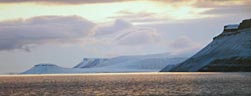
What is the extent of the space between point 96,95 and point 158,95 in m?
13.8

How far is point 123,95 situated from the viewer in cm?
11894

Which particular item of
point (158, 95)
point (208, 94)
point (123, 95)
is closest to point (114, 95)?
point (123, 95)

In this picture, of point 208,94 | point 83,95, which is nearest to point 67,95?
point 83,95

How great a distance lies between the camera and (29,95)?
129750mm

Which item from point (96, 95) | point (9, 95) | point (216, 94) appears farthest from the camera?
point (9, 95)

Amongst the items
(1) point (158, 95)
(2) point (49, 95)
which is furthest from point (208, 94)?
(2) point (49, 95)

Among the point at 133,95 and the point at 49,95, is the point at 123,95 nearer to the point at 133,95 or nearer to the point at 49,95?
the point at 133,95

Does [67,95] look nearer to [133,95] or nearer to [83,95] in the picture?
[83,95]

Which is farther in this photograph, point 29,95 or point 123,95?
point 29,95

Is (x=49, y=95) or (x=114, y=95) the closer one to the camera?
(x=114, y=95)

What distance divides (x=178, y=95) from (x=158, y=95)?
4.50 metres

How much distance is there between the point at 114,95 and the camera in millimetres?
119375

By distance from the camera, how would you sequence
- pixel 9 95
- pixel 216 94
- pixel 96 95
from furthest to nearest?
pixel 9 95 < pixel 96 95 < pixel 216 94

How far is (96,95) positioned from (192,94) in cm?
2032
